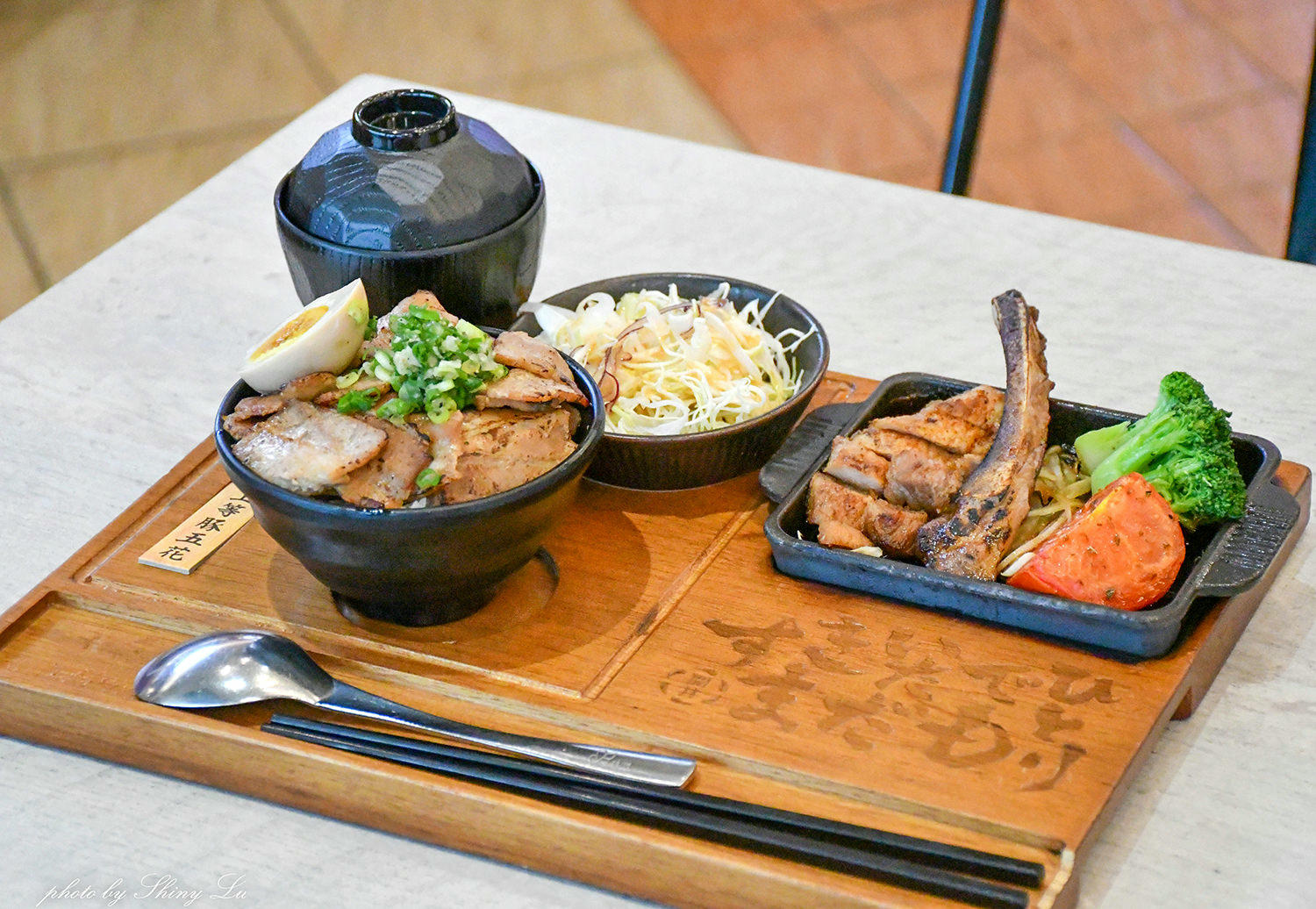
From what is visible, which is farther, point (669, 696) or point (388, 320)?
point (388, 320)

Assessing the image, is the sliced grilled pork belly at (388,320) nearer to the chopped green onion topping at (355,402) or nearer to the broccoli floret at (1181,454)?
the chopped green onion topping at (355,402)

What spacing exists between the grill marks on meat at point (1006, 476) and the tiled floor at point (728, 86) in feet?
10.4

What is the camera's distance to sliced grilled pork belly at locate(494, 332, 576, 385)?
4.90ft

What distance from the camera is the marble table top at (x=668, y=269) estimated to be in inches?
52.2

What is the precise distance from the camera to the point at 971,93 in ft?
8.82

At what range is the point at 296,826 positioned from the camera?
1379 millimetres

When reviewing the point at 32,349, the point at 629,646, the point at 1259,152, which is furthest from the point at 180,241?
the point at 1259,152

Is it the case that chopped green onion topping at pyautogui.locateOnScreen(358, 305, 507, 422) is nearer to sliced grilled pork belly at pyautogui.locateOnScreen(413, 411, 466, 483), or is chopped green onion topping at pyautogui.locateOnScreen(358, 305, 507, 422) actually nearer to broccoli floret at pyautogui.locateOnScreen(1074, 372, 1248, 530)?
sliced grilled pork belly at pyautogui.locateOnScreen(413, 411, 466, 483)

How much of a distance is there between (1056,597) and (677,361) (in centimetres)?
62

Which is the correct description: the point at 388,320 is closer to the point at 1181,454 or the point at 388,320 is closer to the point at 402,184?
the point at 402,184

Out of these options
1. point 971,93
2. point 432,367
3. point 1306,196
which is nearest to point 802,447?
point 432,367

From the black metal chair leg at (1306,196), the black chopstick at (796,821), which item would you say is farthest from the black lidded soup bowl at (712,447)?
the black metal chair leg at (1306,196)

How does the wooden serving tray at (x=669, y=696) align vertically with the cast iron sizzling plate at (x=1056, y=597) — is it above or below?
below

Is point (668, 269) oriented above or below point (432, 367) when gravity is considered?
below
